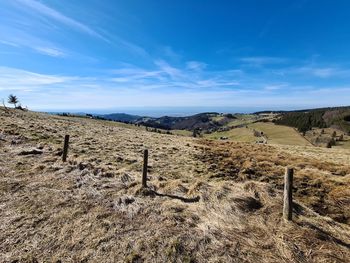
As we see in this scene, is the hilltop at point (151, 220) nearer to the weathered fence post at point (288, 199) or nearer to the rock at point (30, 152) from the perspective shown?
the weathered fence post at point (288, 199)

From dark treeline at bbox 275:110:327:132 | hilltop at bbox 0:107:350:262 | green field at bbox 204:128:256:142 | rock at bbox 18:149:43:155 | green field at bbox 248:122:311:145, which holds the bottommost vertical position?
green field at bbox 204:128:256:142

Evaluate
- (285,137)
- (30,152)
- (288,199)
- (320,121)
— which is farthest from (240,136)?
(288,199)

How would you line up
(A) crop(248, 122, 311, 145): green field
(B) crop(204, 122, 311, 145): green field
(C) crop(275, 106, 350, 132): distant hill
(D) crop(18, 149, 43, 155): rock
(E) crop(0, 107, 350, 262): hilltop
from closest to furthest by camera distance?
(E) crop(0, 107, 350, 262): hilltop, (D) crop(18, 149, 43, 155): rock, (A) crop(248, 122, 311, 145): green field, (B) crop(204, 122, 311, 145): green field, (C) crop(275, 106, 350, 132): distant hill

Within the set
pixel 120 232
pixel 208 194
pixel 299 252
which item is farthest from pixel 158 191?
pixel 299 252

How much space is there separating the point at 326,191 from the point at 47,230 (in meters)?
13.8

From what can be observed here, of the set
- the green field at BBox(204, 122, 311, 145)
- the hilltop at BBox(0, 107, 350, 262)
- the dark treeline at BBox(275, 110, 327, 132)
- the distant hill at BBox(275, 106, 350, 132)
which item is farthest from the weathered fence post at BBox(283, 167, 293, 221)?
the dark treeline at BBox(275, 110, 327, 132)

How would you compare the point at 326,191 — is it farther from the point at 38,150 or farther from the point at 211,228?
the point at 38,150

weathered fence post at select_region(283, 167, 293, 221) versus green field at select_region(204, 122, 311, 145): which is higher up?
Answer: weathered fence post at select_region(283, 167, 293, 221)

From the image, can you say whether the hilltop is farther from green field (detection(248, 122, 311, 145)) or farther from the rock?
green field (detection(248, 122, 311, 145))

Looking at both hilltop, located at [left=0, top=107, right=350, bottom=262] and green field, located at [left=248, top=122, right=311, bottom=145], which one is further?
green field, located at [left=248, top=122, right=311, bottom=145]

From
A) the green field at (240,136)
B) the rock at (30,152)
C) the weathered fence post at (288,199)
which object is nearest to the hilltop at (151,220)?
the weathered fence post at (288,199)

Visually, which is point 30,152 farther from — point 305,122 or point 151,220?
point 305,122

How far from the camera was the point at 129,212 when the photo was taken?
28.1 feet

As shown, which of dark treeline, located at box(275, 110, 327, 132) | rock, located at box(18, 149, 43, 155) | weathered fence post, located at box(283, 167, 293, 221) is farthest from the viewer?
dark treeline, located at box(275, 110, 327, 132)
